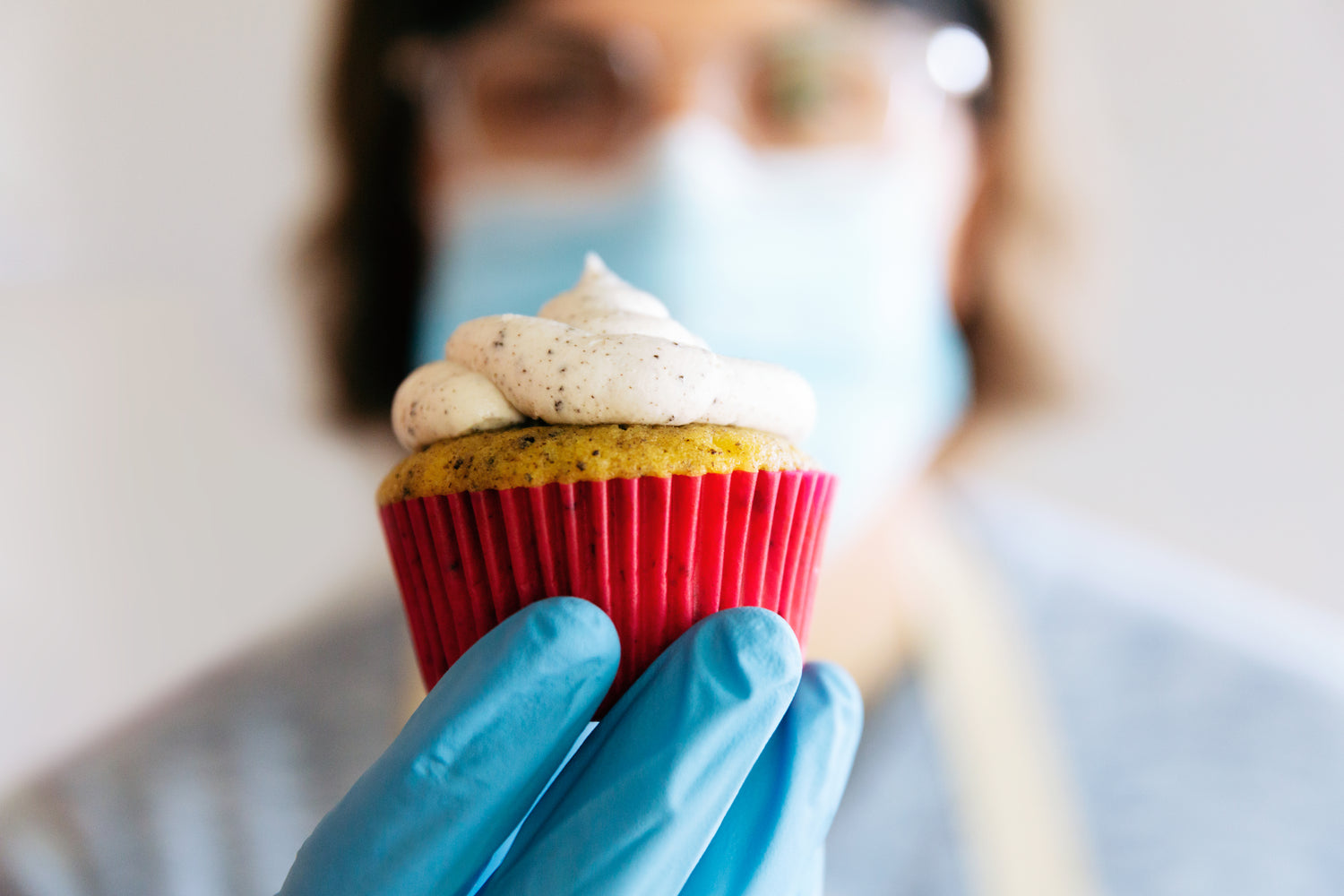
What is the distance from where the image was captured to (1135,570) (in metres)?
3.07

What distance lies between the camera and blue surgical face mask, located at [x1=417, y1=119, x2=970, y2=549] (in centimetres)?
211

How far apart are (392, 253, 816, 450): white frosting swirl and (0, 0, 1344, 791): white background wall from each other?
177 cm

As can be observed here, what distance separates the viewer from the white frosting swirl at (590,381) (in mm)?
912

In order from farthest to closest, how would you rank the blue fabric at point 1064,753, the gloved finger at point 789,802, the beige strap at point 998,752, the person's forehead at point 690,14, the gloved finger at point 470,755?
1. the beige strap at point 998,752
2. the person's forehead at point 690,14
3. the blue fabric at point 1064,753
4. the gloved finger at point 789,802
5. the gloved finger at point 470,755

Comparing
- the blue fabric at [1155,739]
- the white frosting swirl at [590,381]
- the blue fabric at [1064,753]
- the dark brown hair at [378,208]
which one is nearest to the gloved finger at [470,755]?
the white frosting swirl at [590,381]

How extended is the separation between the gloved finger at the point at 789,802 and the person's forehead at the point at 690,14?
1.75 m

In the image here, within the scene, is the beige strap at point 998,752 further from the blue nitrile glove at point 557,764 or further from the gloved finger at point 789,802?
the blue nitrile glove at point 557,764

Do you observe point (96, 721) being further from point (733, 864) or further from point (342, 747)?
point (733, 864)

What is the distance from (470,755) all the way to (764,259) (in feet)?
5.20

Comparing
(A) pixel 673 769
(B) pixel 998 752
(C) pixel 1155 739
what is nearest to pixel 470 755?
(A) pixel 673 769

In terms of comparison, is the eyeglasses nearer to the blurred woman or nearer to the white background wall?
the blurred woman

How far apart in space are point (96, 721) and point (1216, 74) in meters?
4.08

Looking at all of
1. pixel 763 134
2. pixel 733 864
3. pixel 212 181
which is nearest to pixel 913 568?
pixel 763 134

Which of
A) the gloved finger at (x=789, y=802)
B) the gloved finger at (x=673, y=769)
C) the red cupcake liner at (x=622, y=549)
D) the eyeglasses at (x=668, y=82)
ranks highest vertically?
the eyeglasses at (x=668, y=82)
